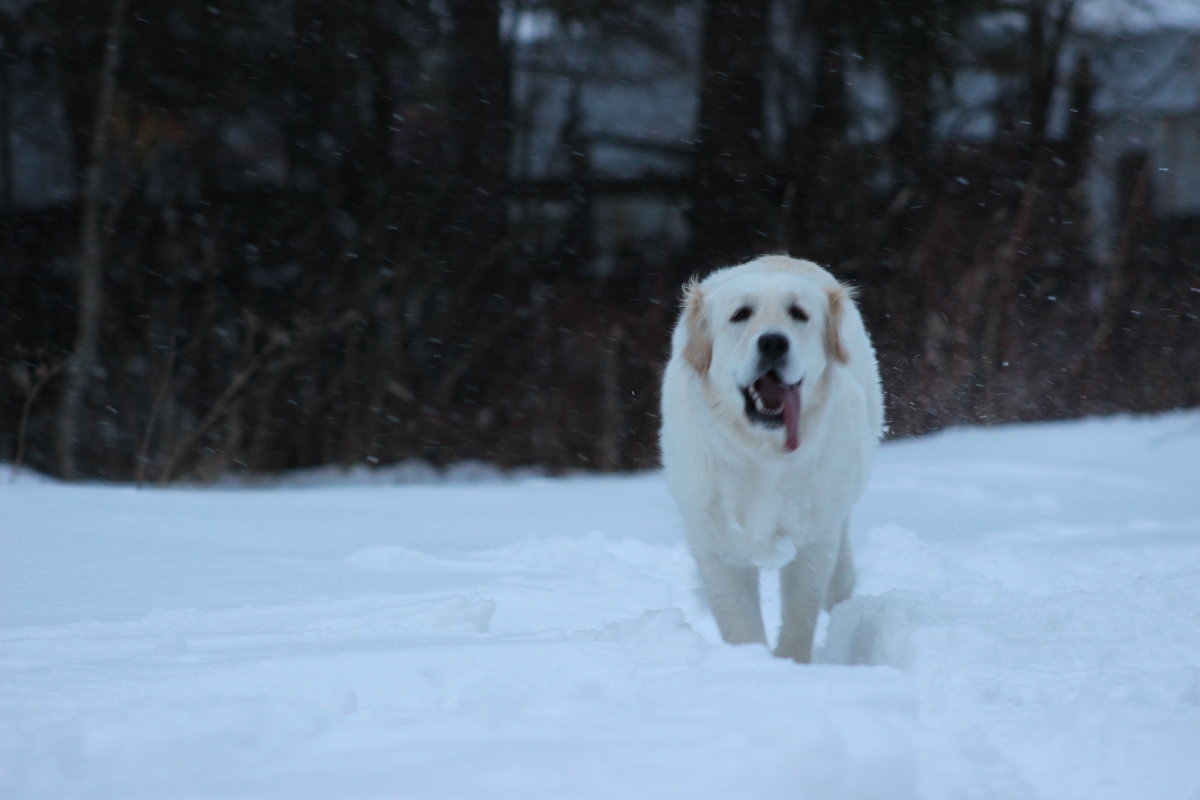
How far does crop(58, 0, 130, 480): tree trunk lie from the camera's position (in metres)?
6.12

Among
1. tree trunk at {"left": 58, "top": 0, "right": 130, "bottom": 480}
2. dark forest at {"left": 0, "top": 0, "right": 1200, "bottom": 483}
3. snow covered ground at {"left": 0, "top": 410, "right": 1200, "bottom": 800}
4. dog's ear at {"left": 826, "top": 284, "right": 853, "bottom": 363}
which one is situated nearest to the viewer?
snow covered ground at {"left": 0, "top": 410, "right": 1200, "bottom": 800}

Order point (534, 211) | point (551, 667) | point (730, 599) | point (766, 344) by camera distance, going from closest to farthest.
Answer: point (551, 667) < point (766, 344) < point (730, 599) < point (534, 211)

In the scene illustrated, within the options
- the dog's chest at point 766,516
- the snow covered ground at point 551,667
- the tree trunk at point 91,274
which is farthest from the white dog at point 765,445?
the tree trunk at point 91,274

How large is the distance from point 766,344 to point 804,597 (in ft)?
2.36

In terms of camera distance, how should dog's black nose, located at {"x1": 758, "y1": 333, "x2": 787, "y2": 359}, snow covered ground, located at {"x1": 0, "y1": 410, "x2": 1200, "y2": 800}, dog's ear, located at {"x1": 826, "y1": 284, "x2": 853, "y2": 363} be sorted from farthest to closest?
dog's ear, located at {"x1": 826, "y1": 284, "x2": 853, "y2": 363}, dog's black nose, located at {"x1": 758, "y1": 333, "x2": 787, "y2": 359}, snow covered ground, located at {"x1": 0, "y1": 410, "x2": 1200, "y2": 800}

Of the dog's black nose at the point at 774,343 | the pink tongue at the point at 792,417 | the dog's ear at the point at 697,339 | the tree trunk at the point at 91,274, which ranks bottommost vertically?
the tree trunk at the point at 91,274

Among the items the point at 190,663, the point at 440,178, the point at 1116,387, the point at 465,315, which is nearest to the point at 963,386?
the point at 1116,387

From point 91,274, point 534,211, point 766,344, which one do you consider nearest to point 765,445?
point 766,344

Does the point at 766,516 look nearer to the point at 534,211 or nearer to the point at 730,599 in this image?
the point at 730,599

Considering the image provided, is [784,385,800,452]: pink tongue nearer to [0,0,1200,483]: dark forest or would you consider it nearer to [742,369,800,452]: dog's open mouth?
[742,369,800,452]: dog's open mouth

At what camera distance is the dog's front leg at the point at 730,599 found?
9.08 feet

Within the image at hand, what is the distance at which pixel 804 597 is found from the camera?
278 centimetres

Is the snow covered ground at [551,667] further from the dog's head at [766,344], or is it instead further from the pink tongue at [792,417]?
the dog's head at [766,344]

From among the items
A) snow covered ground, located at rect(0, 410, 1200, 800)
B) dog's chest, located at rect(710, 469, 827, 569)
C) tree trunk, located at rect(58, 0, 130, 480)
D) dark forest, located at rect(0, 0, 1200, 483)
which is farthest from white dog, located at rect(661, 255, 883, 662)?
tree trunk, located at rect(58, 0, 130, 480)
